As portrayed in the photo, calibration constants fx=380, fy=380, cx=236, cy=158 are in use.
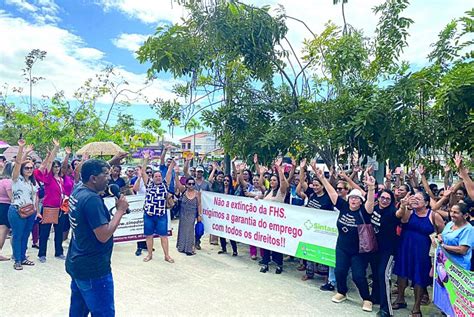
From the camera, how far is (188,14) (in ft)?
24.3

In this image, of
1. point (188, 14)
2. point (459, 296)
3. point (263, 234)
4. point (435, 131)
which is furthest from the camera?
point (188, 14)

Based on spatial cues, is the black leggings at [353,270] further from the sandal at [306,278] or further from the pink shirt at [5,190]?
the pink shirt at [5,190]

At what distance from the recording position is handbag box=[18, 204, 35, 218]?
6.20 m

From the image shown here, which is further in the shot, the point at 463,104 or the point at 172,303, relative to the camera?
the point at 172,303

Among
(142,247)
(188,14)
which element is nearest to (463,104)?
(188,14)

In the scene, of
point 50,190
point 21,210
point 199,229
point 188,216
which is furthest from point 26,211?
point 199,229

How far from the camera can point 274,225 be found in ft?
21.7

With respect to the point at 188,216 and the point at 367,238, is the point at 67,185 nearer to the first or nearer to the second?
the point at 188,216

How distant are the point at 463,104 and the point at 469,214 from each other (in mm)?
1315

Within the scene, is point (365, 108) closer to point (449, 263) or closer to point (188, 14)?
point (449, 263)

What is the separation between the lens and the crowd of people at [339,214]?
183 inches

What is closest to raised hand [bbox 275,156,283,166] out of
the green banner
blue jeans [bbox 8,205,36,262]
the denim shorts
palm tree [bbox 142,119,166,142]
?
the green banner

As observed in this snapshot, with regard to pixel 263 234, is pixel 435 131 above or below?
above

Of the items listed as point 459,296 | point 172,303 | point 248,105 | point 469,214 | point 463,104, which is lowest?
point 172,303
